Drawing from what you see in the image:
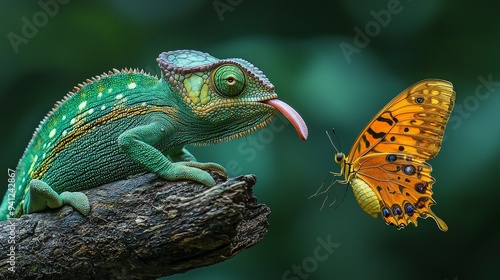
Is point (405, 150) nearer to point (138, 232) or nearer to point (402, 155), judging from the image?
point (402, 155)

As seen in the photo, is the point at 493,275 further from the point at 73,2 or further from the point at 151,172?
the point at 73,2

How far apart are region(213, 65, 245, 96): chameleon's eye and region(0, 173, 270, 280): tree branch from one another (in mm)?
281

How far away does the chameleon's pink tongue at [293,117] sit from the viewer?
1854 mm

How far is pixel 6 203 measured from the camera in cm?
237

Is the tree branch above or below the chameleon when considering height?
below

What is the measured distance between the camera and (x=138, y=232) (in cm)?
184

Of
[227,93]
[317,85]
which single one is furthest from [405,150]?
[317,85]

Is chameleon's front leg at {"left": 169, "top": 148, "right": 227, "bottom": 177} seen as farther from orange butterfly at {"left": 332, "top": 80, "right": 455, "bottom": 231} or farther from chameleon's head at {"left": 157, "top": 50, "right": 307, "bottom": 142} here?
orange butterfly at {"left": 332, "top": 80, "right": 455, "bottom": 231}

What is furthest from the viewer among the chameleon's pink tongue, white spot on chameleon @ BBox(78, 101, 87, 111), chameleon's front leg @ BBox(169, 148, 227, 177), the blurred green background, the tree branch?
the blurred green background

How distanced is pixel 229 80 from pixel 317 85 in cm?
169

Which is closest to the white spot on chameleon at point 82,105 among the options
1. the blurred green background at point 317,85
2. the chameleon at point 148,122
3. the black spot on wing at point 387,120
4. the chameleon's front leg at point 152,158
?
the chameleon at point 148,122

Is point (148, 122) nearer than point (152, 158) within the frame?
No

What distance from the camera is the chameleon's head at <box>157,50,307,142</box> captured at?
76.8 inches

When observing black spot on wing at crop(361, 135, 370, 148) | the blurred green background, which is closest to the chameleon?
black spot on wing at crop(361, 135, 370, 148)
